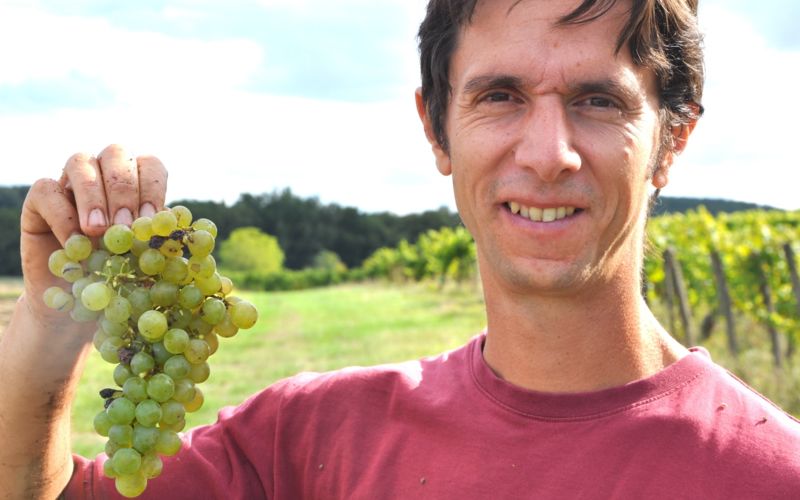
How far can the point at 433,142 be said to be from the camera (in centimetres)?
224

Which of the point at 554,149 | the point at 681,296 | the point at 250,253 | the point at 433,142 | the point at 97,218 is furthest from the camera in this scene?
the point at 250,253

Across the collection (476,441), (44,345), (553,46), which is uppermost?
(553,46)

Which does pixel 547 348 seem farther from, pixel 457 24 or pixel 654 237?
pixel 654 237

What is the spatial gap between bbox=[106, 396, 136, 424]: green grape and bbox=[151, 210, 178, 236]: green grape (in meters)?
0.31

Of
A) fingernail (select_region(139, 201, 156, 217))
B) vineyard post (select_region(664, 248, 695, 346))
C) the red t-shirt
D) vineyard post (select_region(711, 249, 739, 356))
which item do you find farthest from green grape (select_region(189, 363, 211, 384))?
vineyard post (select_region(664, 248, 695, 346))

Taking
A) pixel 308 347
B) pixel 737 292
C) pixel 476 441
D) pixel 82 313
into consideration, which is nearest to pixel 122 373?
pixel 82 313

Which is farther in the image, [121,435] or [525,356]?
[525,356]

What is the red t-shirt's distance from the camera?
5.13 feet

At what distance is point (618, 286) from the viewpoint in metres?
1.83

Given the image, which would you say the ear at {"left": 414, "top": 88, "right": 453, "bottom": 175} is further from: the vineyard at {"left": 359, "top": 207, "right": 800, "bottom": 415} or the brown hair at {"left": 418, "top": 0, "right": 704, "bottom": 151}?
the vineyard at {"left": 359, "top": 207, "right": 800, "bottom": 415}

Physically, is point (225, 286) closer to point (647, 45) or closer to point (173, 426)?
point (173, 426)

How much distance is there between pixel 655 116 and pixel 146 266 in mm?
1185

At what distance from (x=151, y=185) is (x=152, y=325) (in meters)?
0.31

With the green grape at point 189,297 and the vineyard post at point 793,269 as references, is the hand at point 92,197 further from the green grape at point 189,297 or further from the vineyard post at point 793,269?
the vineyard post at point 793,269
